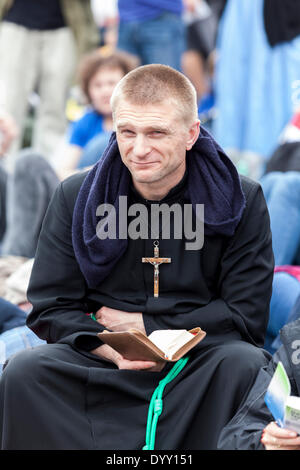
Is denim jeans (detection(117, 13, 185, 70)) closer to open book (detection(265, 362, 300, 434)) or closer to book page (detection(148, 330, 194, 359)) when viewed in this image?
book page (detection(148, 330, 194, 359))

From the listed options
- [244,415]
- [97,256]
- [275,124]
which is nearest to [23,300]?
[97,256]

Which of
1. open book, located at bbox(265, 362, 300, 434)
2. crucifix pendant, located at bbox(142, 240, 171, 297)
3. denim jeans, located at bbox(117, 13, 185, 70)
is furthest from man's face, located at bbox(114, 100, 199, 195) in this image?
denim jeans, located at bbox(117, 13, 185, 70)

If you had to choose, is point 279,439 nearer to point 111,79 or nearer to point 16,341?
point 16,341

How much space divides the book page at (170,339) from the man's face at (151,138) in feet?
2.07

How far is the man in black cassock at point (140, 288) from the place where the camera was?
3.28m

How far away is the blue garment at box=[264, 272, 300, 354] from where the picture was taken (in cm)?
427

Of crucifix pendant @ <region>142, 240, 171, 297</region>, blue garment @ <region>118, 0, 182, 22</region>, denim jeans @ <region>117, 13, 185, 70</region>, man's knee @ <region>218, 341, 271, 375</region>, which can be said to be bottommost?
man's knee @ <region>218, 341, 271, 375</region>

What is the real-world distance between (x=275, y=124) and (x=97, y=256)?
3.54 metres

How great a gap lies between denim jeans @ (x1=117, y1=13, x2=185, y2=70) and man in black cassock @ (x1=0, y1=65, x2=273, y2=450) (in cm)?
357

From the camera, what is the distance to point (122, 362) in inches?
136

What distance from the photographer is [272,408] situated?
2.94 meters

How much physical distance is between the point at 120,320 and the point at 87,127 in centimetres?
342

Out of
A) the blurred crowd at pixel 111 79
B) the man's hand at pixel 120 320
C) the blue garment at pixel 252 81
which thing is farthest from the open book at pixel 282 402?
the blue garment at pixel 252 81

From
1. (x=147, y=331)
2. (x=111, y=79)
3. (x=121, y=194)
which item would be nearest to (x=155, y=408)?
(x=147, y=331)
